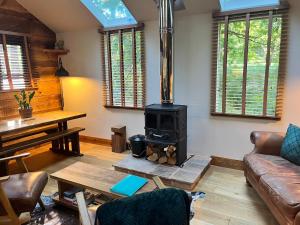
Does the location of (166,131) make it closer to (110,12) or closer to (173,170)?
(173,170)

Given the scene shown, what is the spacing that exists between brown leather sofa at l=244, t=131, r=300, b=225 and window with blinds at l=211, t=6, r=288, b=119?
509mm

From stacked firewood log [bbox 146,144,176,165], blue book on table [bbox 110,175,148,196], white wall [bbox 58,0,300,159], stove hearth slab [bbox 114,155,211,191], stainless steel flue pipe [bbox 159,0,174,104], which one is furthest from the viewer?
stacked firewood log [bbox 146,144,176,165]

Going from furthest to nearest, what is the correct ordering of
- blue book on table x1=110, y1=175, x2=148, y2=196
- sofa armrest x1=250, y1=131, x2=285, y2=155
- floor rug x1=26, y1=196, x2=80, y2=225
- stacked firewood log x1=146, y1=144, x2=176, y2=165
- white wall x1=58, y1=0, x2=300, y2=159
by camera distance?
stacked firewood log x1=146, y1=144, x2=176, y2=165
white wall x1=58, y1=0, x2=300, y2=159
sofa armrest x1=250, y1=131, x2=285, y2=155
floor rug x1=26, y1=196, x2=80, y2=225
blue book on table x1=110, y1=175, x2=148, y2=196

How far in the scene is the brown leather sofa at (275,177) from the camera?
5.92 feet

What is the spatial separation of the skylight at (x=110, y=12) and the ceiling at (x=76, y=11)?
117mm

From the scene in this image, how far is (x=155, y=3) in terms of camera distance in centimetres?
334

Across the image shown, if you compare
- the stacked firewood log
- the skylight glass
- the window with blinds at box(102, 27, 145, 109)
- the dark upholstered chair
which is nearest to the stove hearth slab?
the stacked firewood log

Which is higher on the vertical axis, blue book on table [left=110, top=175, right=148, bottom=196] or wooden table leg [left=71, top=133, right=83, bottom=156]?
blue book on table [left=110, top=175, right=148, bottom=196]

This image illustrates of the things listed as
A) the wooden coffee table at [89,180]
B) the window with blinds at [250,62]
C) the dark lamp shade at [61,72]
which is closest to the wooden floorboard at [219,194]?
the wooden coffee table at [89,180]

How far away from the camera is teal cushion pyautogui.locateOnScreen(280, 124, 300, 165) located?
94.6 inches

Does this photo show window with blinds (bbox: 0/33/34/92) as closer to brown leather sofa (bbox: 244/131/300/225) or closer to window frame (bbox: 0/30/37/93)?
window frame (bbox: 0/30/37/93)

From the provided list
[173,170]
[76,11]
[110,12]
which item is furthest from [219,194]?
[76,11]

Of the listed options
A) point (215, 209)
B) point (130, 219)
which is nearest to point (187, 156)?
point (215, 209)

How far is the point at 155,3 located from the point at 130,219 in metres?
2.99
